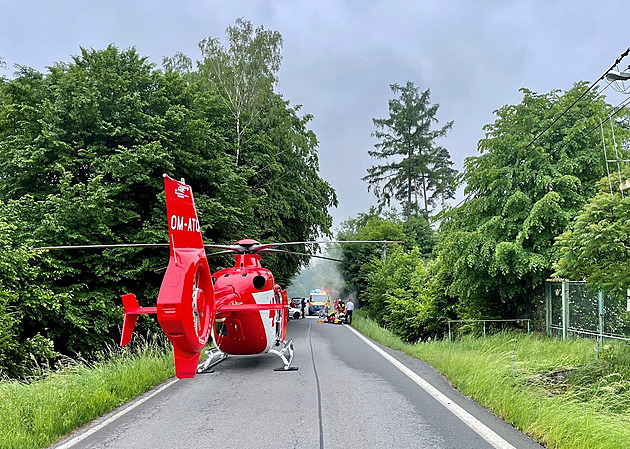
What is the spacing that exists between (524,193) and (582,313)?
392 centimetres

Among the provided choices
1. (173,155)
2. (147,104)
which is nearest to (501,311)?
(173,155)

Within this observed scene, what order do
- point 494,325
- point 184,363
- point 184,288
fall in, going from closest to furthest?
point 184,288, point 184,363, point 494,325

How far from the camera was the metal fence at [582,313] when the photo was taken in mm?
12953

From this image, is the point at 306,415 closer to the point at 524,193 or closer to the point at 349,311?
the point at 524,193

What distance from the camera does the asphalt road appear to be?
5.96 metres

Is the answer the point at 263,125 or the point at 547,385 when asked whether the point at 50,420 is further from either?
the point at 263,125

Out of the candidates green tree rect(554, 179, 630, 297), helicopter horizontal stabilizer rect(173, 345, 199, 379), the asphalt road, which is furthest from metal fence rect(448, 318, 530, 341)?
helicopter horizontal stabilizer rect(173, 345, 199, 379)

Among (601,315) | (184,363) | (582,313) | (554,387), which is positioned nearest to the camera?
(184,363)

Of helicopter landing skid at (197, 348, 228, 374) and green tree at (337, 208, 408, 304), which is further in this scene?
green tree at (337, 208, 408, 304)

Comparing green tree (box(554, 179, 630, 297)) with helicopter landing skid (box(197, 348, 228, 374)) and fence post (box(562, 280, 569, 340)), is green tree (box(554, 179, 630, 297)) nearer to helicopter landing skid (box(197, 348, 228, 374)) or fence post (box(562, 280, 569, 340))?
fence post (box(562, 280, 569, 340))

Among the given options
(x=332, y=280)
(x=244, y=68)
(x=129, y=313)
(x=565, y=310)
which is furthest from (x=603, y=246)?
(x=332, y=280)

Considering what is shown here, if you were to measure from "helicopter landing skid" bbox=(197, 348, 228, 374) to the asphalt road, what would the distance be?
37 centimetres

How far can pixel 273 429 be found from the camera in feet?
21.5

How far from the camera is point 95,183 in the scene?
16.6 m
